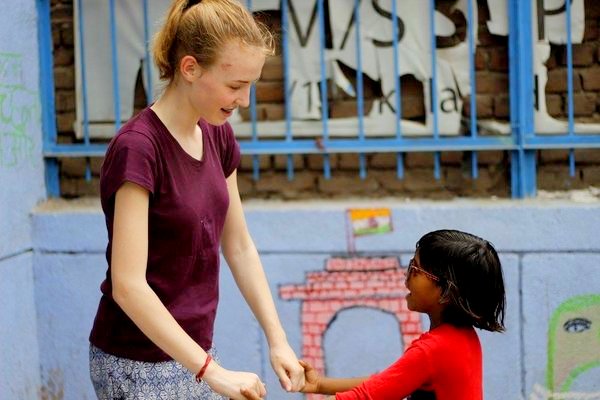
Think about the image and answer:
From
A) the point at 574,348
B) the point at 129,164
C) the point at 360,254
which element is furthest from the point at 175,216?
the point at 574,348

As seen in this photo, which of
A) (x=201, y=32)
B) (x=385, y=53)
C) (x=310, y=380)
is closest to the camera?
(x=201, y=32)

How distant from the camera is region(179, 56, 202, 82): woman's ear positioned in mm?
2533

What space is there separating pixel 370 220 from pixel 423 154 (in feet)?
1.35

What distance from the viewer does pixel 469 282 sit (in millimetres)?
2715

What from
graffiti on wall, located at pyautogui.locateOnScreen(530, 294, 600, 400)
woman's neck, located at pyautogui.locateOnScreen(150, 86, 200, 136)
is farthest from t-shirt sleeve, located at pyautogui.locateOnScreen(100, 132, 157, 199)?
graffiti on wall, located at pyautogui.locateOnScreen(530, 294, 600, 400)

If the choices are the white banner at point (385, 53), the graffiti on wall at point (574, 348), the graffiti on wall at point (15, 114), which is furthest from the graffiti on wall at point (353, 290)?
the graffiti on wall at point (15, 114)

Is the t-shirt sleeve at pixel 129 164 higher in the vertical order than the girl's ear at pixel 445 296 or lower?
higher

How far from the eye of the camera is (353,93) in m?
4.77

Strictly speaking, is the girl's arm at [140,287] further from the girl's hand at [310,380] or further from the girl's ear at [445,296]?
the girl's ear at [445,296]

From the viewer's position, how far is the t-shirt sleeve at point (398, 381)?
263cm

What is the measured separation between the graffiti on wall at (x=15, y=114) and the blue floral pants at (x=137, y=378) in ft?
7.03

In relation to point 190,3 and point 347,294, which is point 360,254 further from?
point 190,3

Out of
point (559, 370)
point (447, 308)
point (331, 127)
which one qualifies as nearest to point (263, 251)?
point (331, 127)

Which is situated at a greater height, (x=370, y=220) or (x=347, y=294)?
(x=370, y=220)
